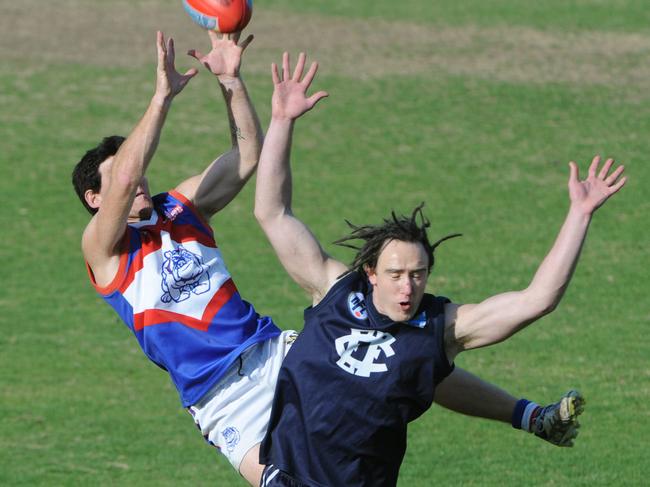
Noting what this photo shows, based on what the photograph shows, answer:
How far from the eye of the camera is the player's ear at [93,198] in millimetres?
6895

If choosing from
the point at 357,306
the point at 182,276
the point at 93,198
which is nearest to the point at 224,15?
the point at 93,198

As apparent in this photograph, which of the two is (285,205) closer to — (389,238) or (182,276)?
(389,238)

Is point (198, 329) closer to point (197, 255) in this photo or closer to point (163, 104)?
point (197, 255)

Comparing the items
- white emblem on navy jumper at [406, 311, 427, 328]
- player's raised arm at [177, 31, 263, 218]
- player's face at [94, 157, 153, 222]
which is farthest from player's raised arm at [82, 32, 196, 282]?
white emblem on navy jumper at [406, 311, 427, 328]

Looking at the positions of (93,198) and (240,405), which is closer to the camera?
(240,405)

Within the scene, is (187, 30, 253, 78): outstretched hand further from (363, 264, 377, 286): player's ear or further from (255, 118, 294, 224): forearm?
(363, 264, 377, 286): player's ear

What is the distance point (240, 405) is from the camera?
6.60 meters

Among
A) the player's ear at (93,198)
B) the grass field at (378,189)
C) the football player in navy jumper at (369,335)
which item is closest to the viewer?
the football player in navy jumper at (369,335)

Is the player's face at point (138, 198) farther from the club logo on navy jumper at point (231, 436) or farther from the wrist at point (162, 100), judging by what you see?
the club logo on navy jumper at point (231, 436)

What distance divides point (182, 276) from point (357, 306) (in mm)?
1119

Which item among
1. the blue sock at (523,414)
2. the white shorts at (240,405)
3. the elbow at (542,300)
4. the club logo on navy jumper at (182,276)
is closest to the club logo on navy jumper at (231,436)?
the white shorts at (240,405)

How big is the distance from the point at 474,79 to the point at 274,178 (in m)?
13.1

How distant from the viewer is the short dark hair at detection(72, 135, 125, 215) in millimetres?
6859

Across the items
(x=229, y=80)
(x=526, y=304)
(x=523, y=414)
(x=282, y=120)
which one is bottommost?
(x=523, y=414)
